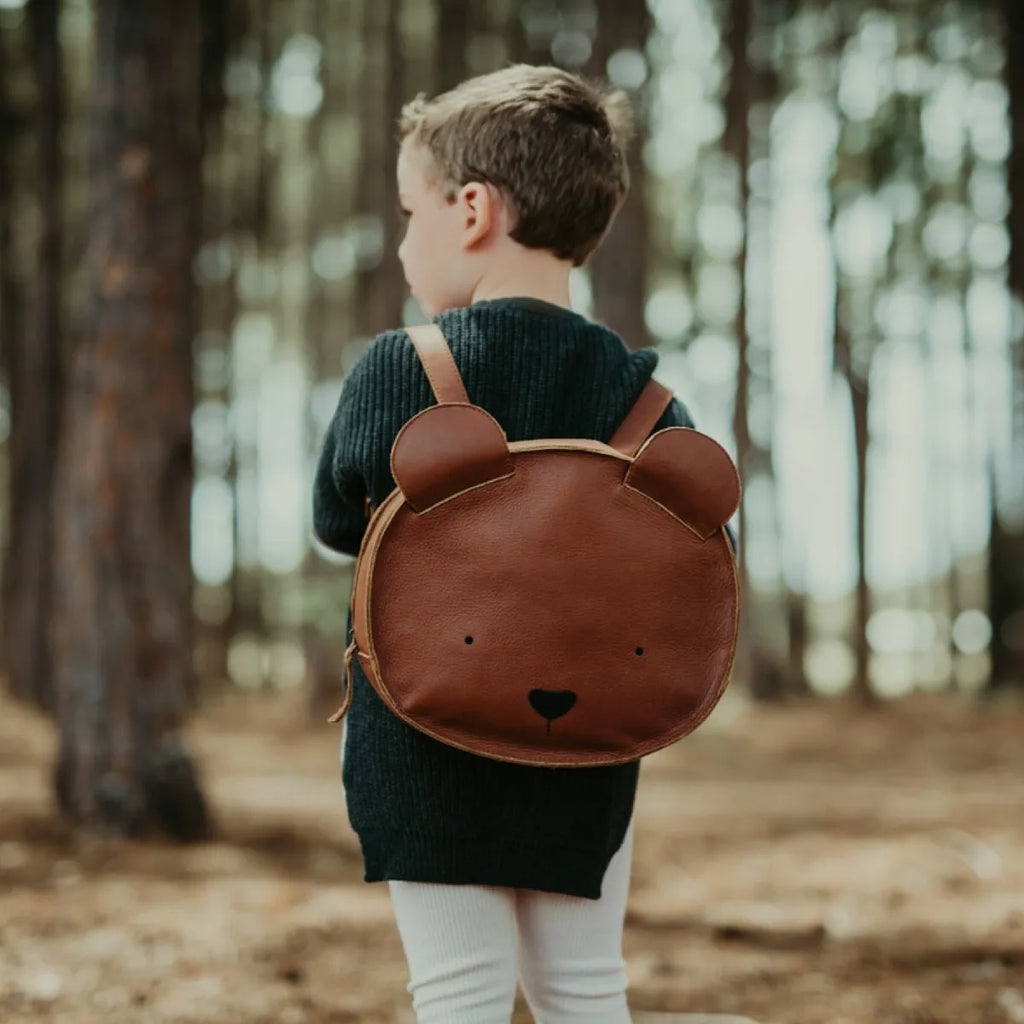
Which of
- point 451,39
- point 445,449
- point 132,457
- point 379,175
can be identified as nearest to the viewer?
point 445,449

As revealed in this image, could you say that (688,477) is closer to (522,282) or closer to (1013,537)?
(522,282)

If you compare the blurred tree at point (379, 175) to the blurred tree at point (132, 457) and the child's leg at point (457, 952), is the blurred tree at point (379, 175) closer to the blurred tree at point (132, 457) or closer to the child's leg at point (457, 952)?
the blurred tree at point (132, 457)

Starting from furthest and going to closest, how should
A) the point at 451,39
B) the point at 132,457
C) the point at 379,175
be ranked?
the point at 379,175 → the point at 451,39 → the point at 132,457

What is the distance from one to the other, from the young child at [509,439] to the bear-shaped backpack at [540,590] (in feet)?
0.43

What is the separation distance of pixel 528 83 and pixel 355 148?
14.4 m

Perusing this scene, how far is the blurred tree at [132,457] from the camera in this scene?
18.3ft

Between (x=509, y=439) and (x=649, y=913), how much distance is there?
11.1 feet

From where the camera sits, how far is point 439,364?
69.1 inches

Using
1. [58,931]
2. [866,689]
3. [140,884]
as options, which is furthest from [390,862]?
[866,689]

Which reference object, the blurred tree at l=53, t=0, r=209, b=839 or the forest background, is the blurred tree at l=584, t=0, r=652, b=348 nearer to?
the forest background

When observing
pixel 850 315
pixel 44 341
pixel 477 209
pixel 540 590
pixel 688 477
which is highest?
pixel 850 315

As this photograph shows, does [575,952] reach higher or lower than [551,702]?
lower

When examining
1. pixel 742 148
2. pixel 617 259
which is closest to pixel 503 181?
pixel 617 259

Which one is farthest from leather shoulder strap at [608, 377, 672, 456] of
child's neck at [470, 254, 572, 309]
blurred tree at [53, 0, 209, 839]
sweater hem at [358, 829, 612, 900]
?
blurred tree at [53, 0, 209, 839]
